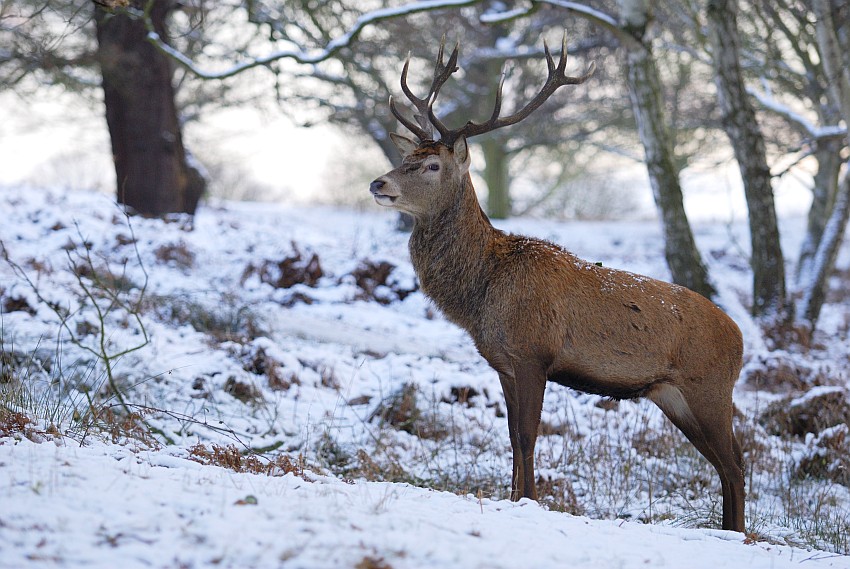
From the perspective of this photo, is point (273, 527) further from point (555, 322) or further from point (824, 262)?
point (824, 262)

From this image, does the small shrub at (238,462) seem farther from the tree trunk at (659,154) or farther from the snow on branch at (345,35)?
the tree trunk at (659,154)

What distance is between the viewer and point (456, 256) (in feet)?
16.7

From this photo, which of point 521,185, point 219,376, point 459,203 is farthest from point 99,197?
point 521,185

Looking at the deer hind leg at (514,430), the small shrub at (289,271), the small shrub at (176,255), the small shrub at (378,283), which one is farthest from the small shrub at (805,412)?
the small shrub at (176,255)

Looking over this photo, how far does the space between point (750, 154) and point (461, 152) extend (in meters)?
5.90

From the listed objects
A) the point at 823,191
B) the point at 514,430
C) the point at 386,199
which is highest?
the point at 823,191

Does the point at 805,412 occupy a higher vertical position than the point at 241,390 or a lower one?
higher

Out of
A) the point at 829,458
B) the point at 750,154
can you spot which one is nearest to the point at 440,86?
the point at 829,458

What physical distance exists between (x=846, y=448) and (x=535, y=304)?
320cm

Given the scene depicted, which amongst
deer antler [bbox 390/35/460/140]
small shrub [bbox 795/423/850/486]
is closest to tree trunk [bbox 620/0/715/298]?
small shrub [bbox 795/423/850/486]

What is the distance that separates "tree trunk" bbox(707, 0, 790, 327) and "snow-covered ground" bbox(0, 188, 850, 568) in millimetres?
933

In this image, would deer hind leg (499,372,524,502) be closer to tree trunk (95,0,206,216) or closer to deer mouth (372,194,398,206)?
deer mouth (372,194,398,206)

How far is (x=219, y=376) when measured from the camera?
6.45 m

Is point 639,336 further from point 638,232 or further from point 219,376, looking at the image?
point 638,232
